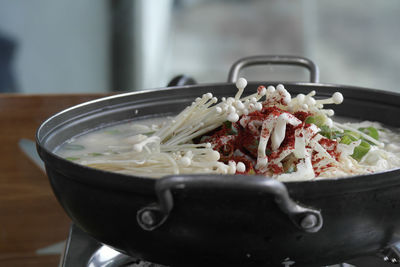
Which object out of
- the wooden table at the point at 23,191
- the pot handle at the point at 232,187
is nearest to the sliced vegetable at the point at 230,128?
the pot handle at the point at 232,187

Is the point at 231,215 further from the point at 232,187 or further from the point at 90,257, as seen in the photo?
the point at 90,257

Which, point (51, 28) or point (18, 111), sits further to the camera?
point (51, 28)

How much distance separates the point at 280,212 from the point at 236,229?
0.28 feet

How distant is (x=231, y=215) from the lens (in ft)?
3.12

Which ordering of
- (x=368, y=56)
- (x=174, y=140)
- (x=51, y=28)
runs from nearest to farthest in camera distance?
(x=174, y=140), (x=51, y=28), (x=368, y=56)

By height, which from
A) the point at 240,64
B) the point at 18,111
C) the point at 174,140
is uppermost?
the point at 240,64

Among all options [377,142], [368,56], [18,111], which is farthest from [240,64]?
[368,56]

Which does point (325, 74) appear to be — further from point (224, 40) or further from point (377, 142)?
point (377, 142)

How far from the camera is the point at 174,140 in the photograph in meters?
1.37

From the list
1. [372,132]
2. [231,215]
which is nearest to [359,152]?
[372,132]

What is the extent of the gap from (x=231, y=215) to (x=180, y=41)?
617cm

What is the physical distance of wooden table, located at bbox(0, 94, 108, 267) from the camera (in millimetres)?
2201

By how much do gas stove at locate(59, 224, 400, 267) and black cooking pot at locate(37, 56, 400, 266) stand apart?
1.04ft

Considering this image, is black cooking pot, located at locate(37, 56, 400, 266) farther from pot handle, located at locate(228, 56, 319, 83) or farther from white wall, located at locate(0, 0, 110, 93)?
white wall, located at locate(0, 0, 110, 93)
